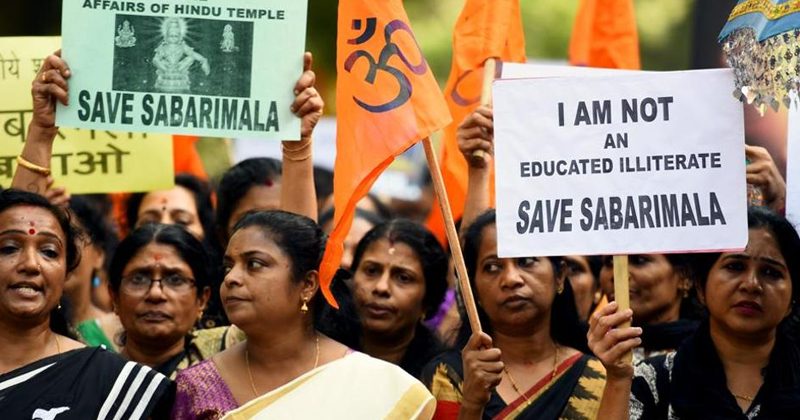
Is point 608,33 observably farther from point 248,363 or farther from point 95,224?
point 248,363

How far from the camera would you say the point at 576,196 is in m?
5.74

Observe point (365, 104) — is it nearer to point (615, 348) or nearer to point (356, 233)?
point (615, 348)

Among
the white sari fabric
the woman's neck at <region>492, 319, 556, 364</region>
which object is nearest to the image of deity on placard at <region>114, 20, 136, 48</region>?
the white sari fabric

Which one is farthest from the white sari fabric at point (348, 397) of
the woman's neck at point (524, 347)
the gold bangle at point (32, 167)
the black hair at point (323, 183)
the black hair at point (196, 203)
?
the black hair at point (323, 183)

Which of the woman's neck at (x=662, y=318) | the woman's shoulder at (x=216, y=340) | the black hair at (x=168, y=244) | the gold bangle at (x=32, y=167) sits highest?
the gold bangle at (x=32, y=167)

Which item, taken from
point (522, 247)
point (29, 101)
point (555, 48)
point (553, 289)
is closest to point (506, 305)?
point (553, 289)

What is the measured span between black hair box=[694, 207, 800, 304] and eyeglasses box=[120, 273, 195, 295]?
199 centimetres

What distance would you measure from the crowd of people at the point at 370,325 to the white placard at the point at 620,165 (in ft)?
0.99

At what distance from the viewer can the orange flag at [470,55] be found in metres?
7.35

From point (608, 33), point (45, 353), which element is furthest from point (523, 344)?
point (608, 33)

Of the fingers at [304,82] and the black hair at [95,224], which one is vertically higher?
the fingers at [304,82]

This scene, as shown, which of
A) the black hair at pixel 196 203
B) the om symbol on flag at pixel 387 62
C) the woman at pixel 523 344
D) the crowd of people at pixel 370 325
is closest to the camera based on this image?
the crowd of people at pixel 370 325

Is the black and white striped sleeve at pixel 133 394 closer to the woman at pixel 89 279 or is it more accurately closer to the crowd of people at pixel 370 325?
the crowd of people at pixel 370 325

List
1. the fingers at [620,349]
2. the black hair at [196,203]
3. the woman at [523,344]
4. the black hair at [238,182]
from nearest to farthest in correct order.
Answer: the fingers at [620,349], the woman at [523,344], the black hair at [238,182], the black hair at [196,203]
